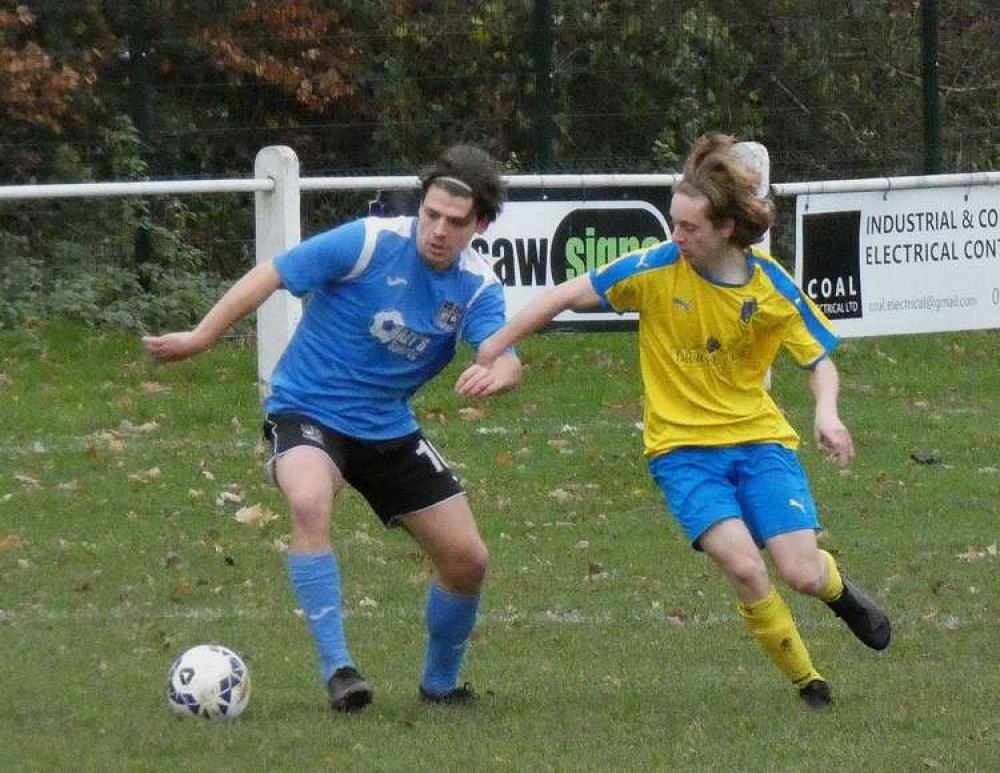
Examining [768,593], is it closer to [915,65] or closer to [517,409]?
[517,409]

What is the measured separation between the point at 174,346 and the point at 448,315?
83cm

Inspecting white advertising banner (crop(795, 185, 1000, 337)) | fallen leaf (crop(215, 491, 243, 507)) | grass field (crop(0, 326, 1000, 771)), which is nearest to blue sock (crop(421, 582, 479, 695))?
grass field (crop(0, 326, 1000, 771))

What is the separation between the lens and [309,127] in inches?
635

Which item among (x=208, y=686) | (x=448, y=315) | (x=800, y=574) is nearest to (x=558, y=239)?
(x=448, y=315)

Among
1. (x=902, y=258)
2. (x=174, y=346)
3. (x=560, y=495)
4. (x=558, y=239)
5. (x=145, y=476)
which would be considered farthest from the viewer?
(x=902, y=258)

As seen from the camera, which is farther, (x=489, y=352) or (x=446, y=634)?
(x=446, y=634)

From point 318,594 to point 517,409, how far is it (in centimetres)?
589

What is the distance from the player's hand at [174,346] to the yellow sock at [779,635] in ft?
5.90

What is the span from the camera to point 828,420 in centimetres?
601

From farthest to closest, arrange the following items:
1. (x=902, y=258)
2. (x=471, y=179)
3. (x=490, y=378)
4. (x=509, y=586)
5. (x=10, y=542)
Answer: (x=902, y=258) → (x=10, y=542) → (x=509, y=586) → (x=471, y=179) → (x=490, y=378)

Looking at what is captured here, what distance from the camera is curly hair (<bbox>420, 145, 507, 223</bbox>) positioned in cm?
600

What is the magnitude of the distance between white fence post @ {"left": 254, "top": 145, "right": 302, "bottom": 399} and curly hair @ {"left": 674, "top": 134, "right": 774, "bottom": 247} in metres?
5.12

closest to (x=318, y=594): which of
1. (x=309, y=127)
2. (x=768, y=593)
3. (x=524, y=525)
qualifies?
(x=768, y=593)

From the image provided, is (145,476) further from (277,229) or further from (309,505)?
(309,505)
